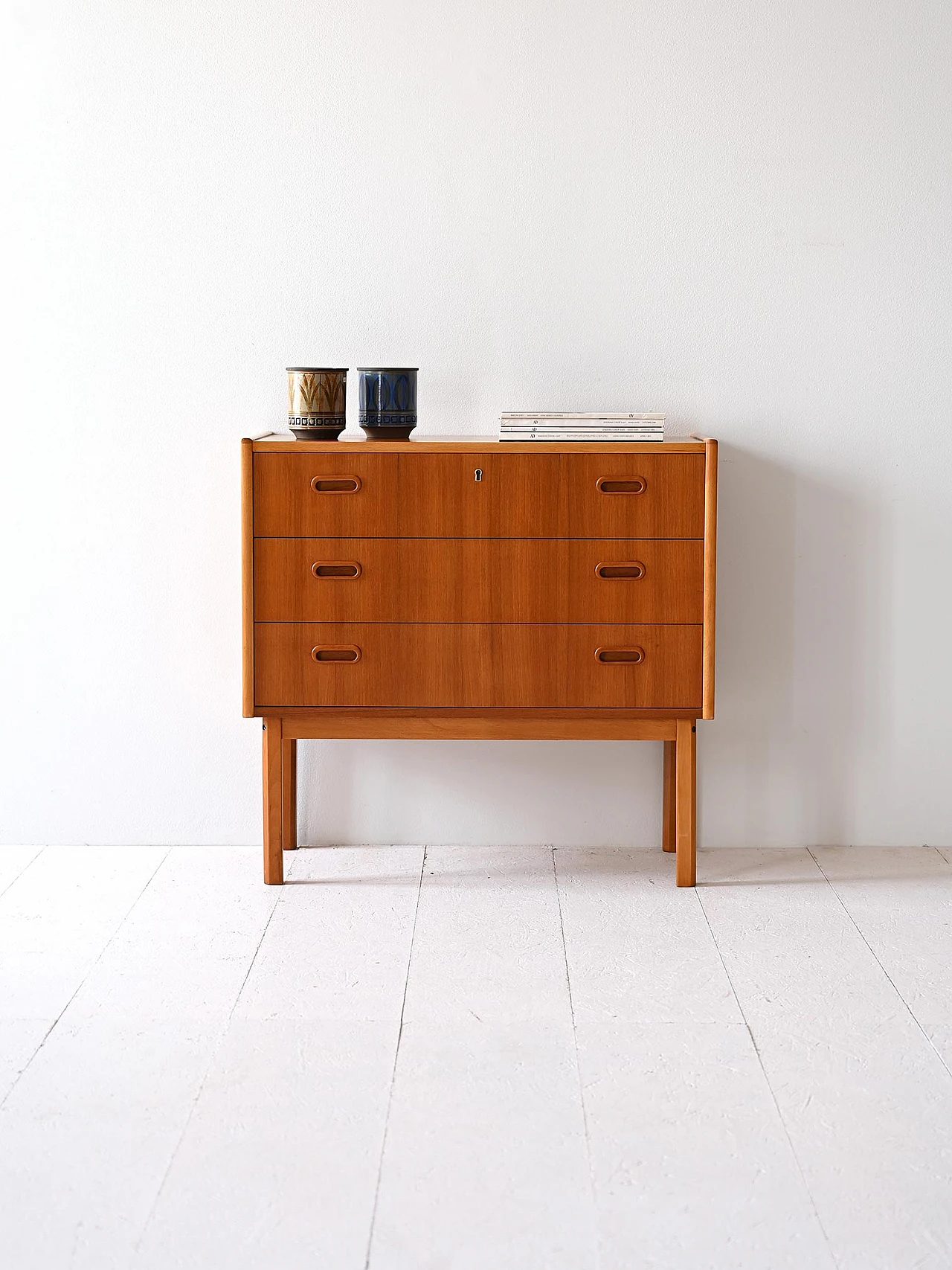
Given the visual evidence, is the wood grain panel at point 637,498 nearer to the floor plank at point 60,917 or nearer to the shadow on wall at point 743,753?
the shadow on wall at point 743,753

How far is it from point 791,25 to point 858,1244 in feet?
7.36

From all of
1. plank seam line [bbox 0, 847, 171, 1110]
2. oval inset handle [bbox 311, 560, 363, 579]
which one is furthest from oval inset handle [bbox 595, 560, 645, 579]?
plank seam line [bbox 0, 847, 171, 1110]

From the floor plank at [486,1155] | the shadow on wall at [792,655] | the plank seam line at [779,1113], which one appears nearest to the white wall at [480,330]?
the shadow on wall at [792,655]

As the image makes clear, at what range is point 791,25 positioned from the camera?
272cm

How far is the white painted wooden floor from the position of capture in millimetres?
1549

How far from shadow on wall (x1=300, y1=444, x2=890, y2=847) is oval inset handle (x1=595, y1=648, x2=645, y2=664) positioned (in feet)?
1.22

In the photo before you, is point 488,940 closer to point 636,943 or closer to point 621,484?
point 636,943

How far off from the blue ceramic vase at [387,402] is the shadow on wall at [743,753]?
70 centimetres

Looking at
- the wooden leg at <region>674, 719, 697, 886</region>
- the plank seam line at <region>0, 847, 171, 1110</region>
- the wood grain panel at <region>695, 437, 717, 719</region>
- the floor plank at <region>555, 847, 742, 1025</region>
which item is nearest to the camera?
the plank seam line at <region>0, 847, 171, 1110</region>

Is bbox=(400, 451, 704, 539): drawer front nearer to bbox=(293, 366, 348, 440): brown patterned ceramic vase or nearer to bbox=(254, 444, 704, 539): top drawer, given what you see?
bbox=(254, 444, 704, 539): top drawer

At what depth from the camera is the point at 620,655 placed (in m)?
2.59

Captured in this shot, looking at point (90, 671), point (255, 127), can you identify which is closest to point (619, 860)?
point (90, 671)

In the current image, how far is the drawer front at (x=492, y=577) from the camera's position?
2566 mm

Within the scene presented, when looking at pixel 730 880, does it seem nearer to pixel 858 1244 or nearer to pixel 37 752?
pixel 858 1244
